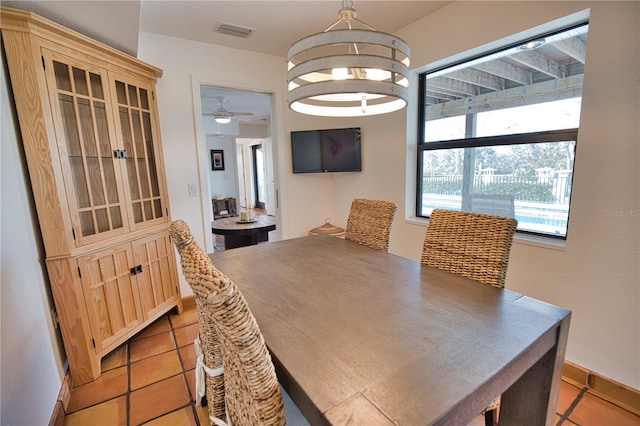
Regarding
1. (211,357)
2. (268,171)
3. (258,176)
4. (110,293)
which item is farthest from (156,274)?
(258,176)

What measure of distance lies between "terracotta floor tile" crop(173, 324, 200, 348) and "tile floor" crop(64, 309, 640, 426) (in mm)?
13

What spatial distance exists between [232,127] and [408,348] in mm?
6343

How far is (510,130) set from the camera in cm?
209

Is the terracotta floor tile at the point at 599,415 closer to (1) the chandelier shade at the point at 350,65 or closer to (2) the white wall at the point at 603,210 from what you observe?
(2) the white wall at the point at 603,210

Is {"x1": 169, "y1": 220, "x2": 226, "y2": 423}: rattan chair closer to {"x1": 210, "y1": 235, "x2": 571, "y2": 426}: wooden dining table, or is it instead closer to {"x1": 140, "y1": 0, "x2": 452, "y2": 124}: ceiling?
{"x1": 210, "y1": 235, "x2": 571, "y2": 426}: wooden dining table

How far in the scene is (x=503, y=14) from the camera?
193cm

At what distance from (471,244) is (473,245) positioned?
0.01 metres

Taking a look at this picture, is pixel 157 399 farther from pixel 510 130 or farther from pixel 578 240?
pixel 510 130

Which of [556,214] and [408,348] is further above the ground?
[556,214]

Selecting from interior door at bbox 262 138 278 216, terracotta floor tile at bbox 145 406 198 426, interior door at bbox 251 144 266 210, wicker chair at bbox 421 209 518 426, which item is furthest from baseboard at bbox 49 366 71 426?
interior door at bbox 251 144 266 210

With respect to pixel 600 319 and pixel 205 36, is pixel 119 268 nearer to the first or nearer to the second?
pixel 205 36

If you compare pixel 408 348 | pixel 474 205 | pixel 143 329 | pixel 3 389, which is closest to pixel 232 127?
pixel 143 329

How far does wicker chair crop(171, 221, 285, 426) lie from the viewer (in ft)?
2.10

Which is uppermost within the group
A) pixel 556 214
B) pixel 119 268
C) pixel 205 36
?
pixel 205 36
